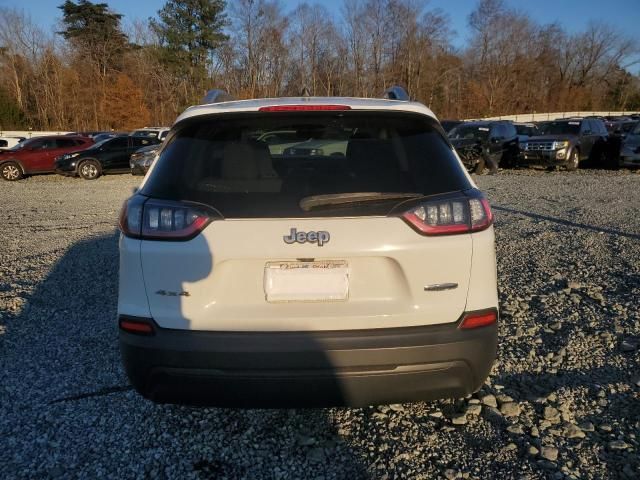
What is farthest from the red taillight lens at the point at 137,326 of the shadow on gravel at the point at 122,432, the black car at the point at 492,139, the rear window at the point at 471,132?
the rear window at the point at 471,132

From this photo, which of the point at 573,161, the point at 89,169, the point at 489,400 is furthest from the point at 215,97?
the point at 89,169

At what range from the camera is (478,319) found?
2.33m

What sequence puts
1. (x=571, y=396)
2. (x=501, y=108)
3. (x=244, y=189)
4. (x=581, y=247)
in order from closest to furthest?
(x=244, y=189) < (x=571, y=396) < (x=581, y=247) < (x=501, y=108)

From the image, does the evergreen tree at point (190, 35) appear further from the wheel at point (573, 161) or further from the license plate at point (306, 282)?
the license plate at point (306, 282)

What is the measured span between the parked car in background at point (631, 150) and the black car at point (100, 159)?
1768 centimetres

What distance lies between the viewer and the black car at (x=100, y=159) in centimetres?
1952

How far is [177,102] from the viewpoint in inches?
2137

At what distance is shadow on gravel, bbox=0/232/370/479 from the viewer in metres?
2.49

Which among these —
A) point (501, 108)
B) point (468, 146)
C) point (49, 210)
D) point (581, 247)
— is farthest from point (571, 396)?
point (501, 108)

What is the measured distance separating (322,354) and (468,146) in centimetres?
1625

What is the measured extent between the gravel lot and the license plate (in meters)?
0.90

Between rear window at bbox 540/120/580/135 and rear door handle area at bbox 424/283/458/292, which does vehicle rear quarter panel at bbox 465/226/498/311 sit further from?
rear window at bbox 540/120/580/135

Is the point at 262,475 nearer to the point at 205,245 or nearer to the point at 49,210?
the point at 205,245

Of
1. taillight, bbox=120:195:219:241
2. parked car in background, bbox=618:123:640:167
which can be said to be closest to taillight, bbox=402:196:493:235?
taillight, bbox=120:195:219:241
